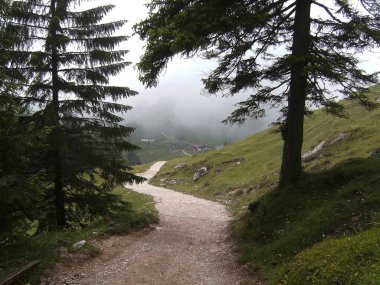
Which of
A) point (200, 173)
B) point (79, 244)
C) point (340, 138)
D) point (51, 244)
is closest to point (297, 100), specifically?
point (79, 244)

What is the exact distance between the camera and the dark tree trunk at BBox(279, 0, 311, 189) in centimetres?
1341

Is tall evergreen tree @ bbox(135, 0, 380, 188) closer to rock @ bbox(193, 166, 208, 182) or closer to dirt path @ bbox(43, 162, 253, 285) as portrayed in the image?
dirt path @ bbox(43, 162, 253, 285)

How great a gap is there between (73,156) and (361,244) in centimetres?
1304

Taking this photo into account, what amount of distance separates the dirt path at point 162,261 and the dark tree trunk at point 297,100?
12.8ft

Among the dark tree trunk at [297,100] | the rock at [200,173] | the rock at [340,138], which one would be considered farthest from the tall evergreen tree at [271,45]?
the rock at [200,173]

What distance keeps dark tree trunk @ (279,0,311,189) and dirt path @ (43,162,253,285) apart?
153 inches

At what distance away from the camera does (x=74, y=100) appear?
16.9 m

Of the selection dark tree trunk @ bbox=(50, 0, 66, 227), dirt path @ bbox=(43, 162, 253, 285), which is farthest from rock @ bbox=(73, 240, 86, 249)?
dark tree trunk @ bbox=(50, 0, 66, 227)

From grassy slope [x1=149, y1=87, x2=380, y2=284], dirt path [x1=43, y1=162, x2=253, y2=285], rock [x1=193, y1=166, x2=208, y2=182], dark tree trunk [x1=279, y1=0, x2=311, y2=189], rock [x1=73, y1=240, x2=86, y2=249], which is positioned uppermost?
dark tree trunk [x1=279, y1=0, x2=311, y2=189]

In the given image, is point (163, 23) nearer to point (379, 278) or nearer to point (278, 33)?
point (278, 33)

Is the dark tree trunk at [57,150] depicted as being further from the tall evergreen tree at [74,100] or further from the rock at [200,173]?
the rock at [200,173]

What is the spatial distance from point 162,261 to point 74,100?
878cm

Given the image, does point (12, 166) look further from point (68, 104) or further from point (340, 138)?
Result: point (340, 138)

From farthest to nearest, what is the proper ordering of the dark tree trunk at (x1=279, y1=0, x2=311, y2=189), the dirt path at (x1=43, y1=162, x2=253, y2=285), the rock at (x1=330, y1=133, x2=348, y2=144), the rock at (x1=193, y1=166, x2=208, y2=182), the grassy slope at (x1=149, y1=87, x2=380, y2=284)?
the rock at (x1=193, y1=166, x2=208, y2=182), the rock at (x1=330, y1=133, x2=348, y2=144), the dark tree trunk at (x1=279, y1=0, x2=311, y2=189), the dirt path at (x1=43, y1=162, x2=253, y2=285), the grassy slope at (x1=149, y1=87, x2=380, y2=284)
